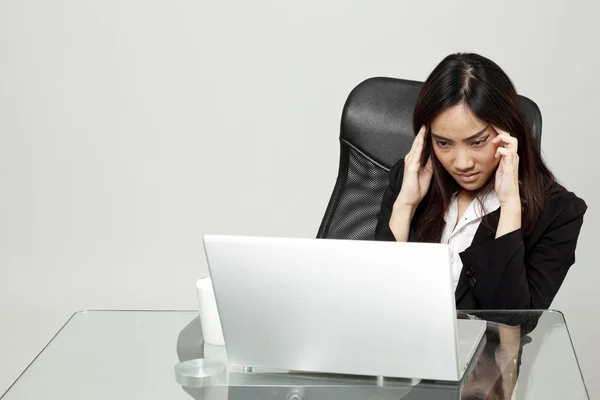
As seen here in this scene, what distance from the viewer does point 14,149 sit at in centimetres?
439

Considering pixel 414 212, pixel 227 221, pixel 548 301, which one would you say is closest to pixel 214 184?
pixel 227 221

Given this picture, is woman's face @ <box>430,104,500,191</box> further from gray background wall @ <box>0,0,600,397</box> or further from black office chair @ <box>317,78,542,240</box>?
gray background wall @ <box>0,0,600,397</box>

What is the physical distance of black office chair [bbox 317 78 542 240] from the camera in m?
2.50

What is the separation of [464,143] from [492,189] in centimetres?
19

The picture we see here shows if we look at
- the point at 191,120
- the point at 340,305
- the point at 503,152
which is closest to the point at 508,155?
the point at 503,152

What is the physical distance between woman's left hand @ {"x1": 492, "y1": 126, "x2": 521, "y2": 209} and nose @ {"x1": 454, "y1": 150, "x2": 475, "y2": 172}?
6cm

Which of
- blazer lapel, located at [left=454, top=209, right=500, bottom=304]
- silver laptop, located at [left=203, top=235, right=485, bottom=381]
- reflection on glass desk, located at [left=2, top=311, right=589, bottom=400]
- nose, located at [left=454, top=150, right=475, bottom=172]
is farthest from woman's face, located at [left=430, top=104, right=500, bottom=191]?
silver laptop, located at [left=203, top=235, right=485, bottom=381]

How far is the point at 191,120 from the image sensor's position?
13.8 ft

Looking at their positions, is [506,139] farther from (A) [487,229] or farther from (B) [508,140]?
(A) [487,229]

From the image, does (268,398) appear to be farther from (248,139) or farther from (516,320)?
Result: (248,139)

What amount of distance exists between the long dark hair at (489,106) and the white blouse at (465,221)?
4cm

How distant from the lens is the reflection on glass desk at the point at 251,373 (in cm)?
156

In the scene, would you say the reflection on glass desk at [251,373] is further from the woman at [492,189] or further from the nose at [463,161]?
the nose at [463,161]

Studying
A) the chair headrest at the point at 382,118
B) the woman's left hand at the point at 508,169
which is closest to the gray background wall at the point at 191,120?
the chair headrest at the point at 382,118
